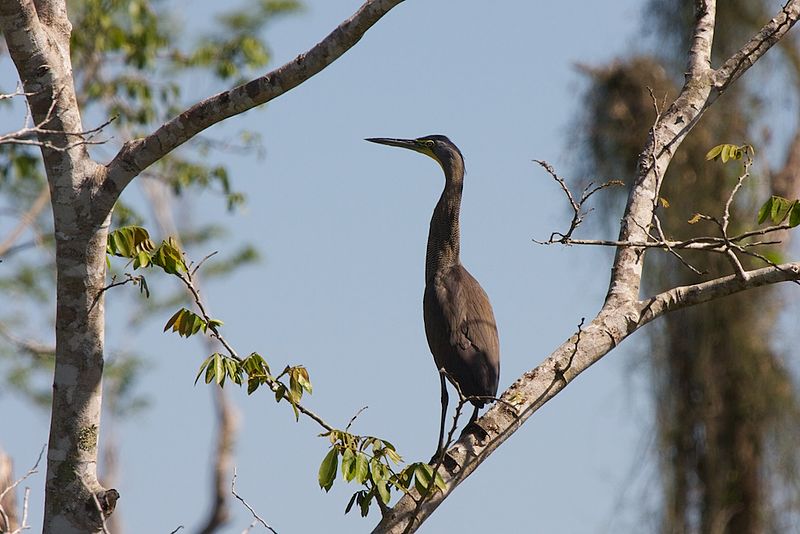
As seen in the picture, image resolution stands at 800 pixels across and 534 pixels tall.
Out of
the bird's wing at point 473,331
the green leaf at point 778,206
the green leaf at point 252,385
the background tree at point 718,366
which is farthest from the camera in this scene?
the background tree at point 718,366

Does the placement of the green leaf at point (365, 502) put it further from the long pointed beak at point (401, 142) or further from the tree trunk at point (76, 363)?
the long pointed beak at point (401, 142)

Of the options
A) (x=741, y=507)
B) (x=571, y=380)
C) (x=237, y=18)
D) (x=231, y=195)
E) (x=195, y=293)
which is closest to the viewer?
(x=195, y=293)

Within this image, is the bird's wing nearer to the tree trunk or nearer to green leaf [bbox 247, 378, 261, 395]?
green leaf [bbox 247, 378, 261, 395]

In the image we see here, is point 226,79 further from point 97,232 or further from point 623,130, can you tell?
point 97,232

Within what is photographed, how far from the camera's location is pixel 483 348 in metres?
4.95

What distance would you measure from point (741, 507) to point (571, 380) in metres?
5.25

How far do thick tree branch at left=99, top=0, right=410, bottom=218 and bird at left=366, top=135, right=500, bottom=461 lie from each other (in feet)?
5.85

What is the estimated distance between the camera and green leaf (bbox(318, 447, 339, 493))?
313cm

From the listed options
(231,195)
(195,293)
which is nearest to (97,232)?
(195,293)

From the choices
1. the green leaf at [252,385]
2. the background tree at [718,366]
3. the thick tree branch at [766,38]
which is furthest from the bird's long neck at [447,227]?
the background tree at [718,366]

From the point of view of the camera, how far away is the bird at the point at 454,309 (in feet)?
16.1

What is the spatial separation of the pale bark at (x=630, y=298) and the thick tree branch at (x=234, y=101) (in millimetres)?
1065

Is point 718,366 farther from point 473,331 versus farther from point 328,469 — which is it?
point 328,469

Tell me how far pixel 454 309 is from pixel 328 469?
1.93 meters
